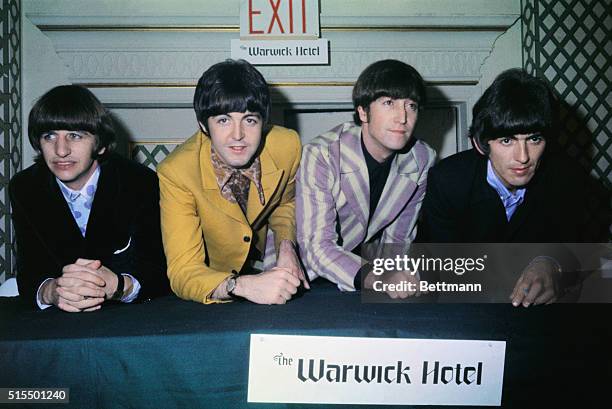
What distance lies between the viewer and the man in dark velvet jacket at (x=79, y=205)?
937mm

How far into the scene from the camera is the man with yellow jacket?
838mm

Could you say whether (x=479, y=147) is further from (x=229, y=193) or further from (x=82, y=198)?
(x=82, y=198)

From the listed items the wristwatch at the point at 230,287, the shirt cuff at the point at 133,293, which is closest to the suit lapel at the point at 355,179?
the wristwatch at the point at 230,287

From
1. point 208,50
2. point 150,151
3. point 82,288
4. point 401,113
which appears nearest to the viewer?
point 82,288

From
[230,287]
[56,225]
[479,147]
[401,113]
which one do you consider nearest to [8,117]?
[56,225]

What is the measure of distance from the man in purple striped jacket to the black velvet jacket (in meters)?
0.31

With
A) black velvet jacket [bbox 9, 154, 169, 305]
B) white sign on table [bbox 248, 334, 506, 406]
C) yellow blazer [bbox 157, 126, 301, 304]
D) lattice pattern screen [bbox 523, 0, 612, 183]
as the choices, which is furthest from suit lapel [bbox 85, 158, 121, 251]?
lattice pattern screen [bbox 523, 0, 612, 183]

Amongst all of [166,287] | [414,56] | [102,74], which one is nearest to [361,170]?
[166,287]

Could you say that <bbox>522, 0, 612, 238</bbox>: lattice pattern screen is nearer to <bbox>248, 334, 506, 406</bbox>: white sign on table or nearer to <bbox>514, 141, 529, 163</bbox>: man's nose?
<bbox>514, 141, 529, 163</bbox>: man's nose

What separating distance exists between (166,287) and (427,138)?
1299 mm

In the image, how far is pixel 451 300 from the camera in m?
0.81

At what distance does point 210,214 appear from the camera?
0.98m

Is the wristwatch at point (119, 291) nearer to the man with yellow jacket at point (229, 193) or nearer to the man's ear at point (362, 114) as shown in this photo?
the man with yellow jacket at point (229, 193)

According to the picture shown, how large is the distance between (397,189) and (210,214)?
414 mm
